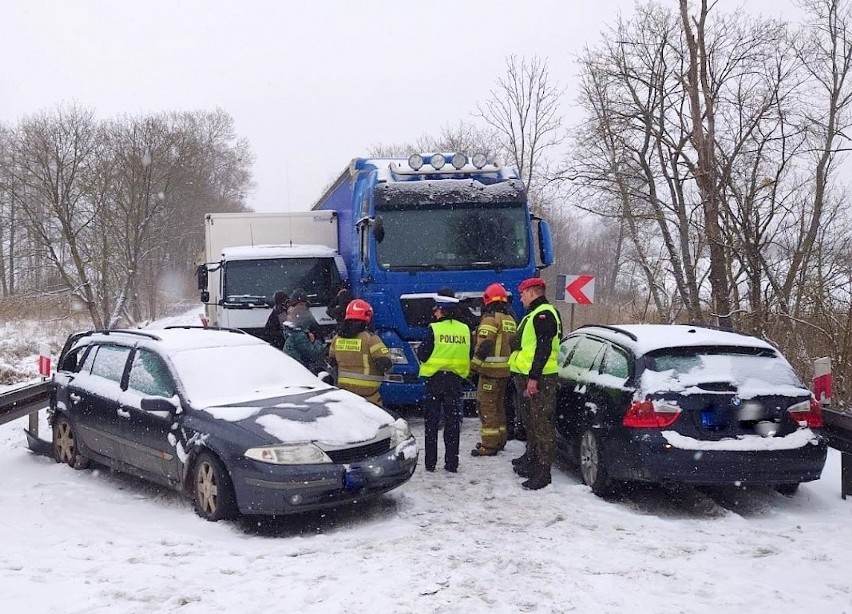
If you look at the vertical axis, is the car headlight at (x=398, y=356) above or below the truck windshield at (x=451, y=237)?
below

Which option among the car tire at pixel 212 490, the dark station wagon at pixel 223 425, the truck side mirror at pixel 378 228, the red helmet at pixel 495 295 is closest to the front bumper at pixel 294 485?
the dark station wagon at pixel 223 425

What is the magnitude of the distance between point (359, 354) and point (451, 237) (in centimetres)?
312

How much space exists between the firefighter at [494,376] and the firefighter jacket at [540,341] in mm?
1169

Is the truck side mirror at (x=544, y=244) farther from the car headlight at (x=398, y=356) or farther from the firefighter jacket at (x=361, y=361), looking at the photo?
the firefighter jacket at (x=361, y=361)

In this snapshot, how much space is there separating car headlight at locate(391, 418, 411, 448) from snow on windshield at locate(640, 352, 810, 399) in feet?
6.81

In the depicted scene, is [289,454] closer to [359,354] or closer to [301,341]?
[359,354]

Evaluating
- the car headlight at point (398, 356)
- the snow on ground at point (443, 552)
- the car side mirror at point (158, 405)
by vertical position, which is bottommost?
the snow on ground at point (443, 552)

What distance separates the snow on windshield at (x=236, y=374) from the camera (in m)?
6.81

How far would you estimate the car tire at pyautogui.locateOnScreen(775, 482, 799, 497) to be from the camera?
6.72m

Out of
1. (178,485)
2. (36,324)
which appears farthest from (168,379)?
(36,324)

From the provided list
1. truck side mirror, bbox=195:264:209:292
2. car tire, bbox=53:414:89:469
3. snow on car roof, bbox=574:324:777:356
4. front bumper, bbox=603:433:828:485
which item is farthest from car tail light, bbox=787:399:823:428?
truck side mirror, bbox=195:264:209:292

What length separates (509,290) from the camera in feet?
34.6

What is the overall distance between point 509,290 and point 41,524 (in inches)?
250

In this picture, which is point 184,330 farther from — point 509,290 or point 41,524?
point 509,290
